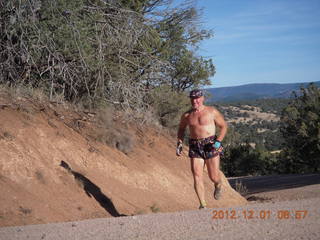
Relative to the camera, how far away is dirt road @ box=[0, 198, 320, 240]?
220 inches

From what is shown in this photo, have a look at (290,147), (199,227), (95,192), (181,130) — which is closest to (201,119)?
(181,130)

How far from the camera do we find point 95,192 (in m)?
9.97

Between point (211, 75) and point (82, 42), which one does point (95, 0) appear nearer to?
point (82, 42)

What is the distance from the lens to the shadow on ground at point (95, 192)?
9688 mm

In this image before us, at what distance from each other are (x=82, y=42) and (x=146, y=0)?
6353 mm

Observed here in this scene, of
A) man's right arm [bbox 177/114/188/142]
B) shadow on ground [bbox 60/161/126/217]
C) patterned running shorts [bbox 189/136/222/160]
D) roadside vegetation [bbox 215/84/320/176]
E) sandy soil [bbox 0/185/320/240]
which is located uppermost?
man's right arm [bbox 177/114/188/142]

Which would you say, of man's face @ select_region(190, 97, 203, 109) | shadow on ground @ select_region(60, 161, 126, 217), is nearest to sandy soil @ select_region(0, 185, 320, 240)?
man's face @ select_region(190, 97, 203, 109)

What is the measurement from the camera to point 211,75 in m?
25.0

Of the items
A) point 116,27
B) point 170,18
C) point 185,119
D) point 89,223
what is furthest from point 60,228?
point 170,18

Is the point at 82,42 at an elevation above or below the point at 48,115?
above

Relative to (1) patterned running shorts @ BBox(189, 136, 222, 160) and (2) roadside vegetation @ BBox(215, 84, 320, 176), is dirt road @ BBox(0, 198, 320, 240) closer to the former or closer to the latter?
(1) patterned running shorts @ BBox(189, 136, 222, 160)

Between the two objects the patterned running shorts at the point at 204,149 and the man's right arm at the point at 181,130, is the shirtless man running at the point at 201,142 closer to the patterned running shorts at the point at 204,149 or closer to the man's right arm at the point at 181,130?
the patterned running shorts at the point at 204,149

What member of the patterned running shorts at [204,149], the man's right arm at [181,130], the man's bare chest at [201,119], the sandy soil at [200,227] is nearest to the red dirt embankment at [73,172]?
the sandy soil at [200,227]

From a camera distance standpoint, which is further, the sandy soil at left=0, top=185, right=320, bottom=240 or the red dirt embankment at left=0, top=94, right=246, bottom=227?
the red dirt embankment at left=0, top=94, right=246, bottom=227
